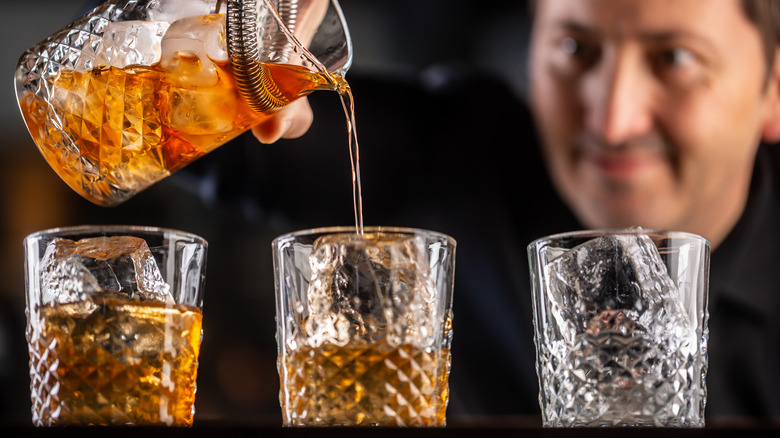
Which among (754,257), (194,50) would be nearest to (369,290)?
(194,50)

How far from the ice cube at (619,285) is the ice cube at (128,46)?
1.57 feet

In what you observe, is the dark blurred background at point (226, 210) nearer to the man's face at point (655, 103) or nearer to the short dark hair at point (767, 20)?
the man's face at point (655, 103)

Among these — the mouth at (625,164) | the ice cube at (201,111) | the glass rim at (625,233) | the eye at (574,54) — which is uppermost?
the eye at (574,54)

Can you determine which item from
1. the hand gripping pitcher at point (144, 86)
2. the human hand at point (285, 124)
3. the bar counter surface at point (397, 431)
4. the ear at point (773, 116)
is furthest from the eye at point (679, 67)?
the bar counter surface at point (397, 431)

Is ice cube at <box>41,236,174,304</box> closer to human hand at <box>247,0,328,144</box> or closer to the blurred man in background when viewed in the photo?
human hand at <box>247,0,328,144</box>

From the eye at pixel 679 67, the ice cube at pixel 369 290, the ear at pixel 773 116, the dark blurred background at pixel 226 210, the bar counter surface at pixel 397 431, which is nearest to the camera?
the bar counter surface at pixel 397 431

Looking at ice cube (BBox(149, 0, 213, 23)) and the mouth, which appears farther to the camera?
the mouth

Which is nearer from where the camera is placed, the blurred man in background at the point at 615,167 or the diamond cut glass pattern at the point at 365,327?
the diamond cut glass pattern at the point at 365,327

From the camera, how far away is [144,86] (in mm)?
903

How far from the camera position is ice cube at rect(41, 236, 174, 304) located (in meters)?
0.82

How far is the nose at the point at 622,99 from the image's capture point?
2.11m

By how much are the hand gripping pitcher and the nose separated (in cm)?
133

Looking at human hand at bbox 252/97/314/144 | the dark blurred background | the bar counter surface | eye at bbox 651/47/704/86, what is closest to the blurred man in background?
eye at bbox 651/47/704/86

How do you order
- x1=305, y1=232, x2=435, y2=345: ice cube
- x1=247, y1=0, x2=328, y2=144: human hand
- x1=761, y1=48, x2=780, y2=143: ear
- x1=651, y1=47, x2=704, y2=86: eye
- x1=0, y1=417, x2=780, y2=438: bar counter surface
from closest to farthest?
x1=0, y1=417, x2=780, y2=438: bar counter surface
x1=305, y1=232, x2=435, y2=345: ice cube
x1=247, y1=0, x2=328, y2=144: human hand
x1=651, y1=47, x2=704, y2=86: eye
x1=761, y1=48, x2=780, y2=143: ear
